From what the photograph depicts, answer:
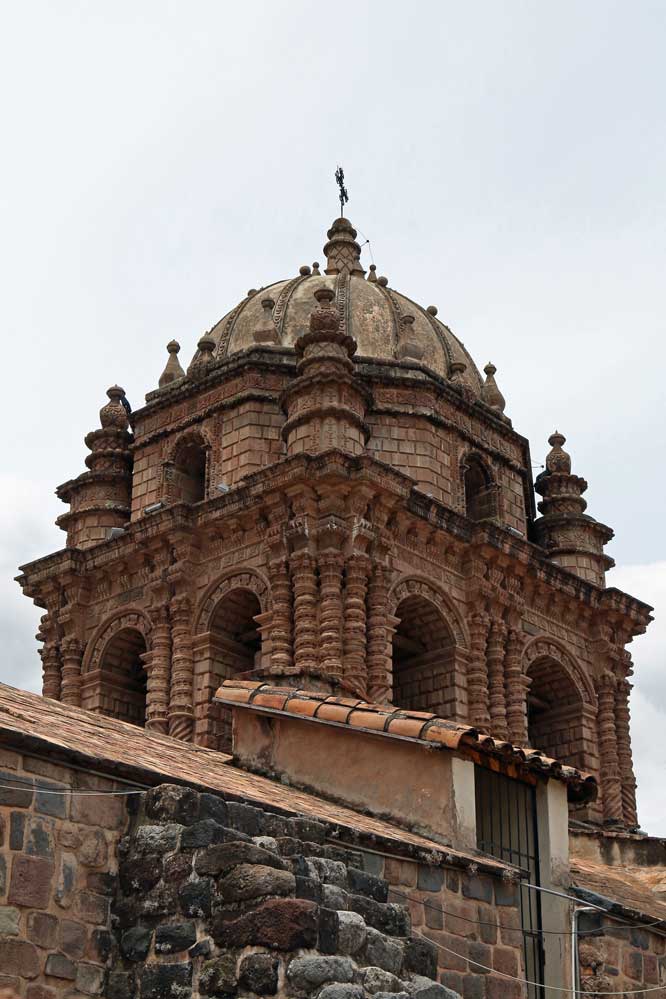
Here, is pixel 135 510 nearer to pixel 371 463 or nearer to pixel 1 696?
pixel 371 463

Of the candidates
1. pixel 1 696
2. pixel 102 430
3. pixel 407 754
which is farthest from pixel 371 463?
pixel 1 696

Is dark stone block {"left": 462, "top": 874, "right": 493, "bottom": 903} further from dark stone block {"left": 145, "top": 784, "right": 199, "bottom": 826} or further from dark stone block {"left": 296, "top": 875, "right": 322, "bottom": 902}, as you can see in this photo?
dark stone block {"left": 296, "top": 875, "right": 322, "bottom": 902}

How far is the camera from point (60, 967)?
9.93 meters

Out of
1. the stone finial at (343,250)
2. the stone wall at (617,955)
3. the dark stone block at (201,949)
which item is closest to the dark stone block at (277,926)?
the dark stone block at (201,949)

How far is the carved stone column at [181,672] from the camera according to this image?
26.1 meters

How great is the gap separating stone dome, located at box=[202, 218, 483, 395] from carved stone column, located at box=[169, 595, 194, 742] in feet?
20.8

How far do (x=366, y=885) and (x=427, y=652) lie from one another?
17375mm

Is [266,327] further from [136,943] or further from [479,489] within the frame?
[136,943]

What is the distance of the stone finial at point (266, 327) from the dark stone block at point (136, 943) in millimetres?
21438

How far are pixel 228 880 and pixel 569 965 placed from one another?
6270mm

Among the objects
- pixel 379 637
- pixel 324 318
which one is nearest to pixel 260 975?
pixel 379 637

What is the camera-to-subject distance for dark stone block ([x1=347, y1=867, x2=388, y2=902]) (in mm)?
10438

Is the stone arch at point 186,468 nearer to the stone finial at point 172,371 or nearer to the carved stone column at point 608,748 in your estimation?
the stone finial at point 172,371

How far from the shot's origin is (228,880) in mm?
9617
